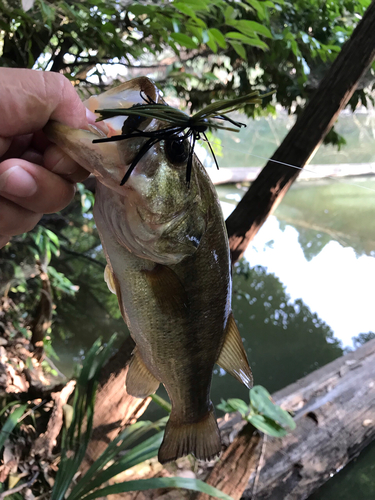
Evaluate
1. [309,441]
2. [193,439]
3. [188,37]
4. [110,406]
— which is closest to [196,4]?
[188,37]

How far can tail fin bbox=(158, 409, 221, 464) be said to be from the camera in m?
0.87

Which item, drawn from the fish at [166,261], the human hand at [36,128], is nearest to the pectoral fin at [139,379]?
the fish at [166,261]

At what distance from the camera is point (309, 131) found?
188cm

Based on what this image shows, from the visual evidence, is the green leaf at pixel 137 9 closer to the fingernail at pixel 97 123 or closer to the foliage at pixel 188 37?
the foliage at pixel 188 37

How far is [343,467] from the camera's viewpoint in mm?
2359

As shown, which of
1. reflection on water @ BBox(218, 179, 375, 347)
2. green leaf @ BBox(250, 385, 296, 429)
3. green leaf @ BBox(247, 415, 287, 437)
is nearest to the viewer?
green leaf @ BBox(247, 415, 287, 437)

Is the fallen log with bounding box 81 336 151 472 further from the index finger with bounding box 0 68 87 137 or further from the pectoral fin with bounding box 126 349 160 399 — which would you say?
the index finger with bounding box 0 68 87 137

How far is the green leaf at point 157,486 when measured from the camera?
1452 millimetres

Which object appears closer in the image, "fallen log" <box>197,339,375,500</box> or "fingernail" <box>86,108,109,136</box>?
"fingernail" <box>86,108,109,136</box>

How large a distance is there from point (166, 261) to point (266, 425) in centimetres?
133

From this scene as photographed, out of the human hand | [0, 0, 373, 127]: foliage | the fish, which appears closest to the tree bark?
[0, 0, 373, 127]: foliage

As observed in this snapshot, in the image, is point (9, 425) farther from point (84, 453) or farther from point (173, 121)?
point (173, 121)

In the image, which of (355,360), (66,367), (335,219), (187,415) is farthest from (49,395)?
(335,219)

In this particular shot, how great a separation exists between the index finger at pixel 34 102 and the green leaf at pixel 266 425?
152 centimetres
